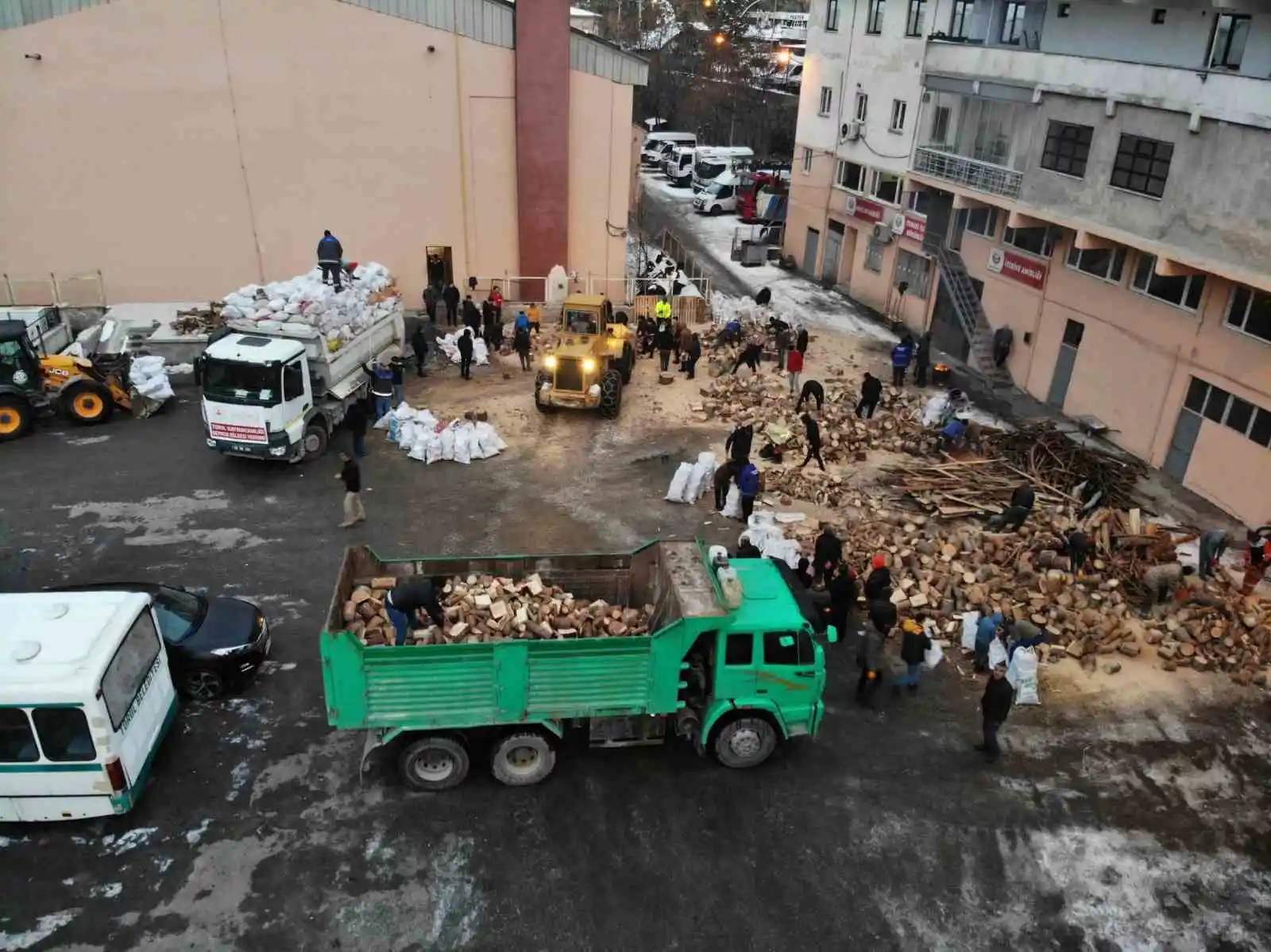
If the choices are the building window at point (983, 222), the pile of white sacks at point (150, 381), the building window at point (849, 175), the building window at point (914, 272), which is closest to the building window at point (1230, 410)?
the building window at point (983, 222)

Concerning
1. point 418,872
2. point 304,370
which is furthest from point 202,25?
point 418,872

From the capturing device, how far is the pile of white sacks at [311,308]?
17.7 meters

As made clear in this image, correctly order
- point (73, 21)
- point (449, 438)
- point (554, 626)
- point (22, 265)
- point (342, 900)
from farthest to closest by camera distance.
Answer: point (22, 265), point (73, 21), point (449, 438), point (554, 626), point (342, 900)

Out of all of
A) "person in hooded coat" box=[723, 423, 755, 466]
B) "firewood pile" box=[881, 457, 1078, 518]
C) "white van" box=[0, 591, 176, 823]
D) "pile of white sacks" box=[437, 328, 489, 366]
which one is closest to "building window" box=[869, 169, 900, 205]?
"firewood pile" box=[881, 457, 1078, 518]

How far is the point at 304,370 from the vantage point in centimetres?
1689

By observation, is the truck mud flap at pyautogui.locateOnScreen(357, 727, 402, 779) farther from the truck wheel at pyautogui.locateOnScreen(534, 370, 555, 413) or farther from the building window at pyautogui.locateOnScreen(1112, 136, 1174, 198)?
the building window at pyautogui.locateOnScreen(1112, 136, 1174, 198)

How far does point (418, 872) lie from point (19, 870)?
12.4 feet

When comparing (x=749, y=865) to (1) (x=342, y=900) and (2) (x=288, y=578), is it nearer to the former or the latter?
(1) (x=342, y=900)

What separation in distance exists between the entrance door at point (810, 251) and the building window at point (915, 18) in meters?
7.78

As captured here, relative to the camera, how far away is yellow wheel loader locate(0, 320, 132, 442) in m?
17.6

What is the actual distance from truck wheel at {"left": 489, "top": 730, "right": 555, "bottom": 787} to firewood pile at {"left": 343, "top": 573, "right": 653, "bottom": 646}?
1.08 meters

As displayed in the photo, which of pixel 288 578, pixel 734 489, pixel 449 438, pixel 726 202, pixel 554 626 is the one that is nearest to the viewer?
pixel 554 626

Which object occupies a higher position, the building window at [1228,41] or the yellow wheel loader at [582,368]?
the building window at [1228,41]

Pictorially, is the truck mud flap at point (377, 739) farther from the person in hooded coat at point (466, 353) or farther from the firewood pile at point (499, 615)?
the person in hooded coat at point (466, 353)
